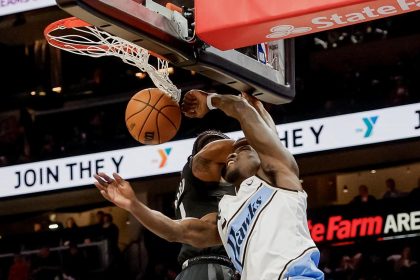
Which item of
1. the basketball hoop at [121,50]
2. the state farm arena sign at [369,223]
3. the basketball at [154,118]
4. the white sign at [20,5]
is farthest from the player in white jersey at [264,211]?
the white sign at [20,5]

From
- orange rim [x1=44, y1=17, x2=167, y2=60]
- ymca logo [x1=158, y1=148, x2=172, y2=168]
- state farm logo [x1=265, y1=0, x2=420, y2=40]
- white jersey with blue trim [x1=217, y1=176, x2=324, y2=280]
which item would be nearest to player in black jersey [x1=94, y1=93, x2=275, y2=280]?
white jersey with blue trim [x1=217, y1=176, x2=324, y2=280]

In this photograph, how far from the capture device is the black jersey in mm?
5277

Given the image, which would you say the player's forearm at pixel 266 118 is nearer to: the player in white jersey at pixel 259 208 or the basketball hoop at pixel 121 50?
the player in white jersey at pixel 259 208

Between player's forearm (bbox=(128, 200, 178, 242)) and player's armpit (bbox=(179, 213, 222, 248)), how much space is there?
2.6 inches

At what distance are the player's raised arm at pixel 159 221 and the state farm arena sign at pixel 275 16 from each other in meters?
0.85

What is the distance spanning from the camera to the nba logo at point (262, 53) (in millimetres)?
5066

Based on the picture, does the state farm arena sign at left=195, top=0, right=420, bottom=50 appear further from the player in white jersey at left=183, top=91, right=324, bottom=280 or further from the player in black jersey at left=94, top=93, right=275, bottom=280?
the player in black jersey at left=94, top=93, right=275, bottom=280

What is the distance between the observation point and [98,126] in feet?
51.5

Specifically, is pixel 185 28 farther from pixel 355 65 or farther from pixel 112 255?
pixel 355 65

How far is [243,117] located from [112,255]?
32.0ft

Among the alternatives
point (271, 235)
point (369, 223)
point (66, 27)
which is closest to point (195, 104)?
point (271, 235)

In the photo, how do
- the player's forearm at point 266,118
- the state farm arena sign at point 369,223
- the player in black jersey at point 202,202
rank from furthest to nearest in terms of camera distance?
the state farm arena sign at point 369,223, the player in black jersey at point 202,202, the player's forearm at point 266,118

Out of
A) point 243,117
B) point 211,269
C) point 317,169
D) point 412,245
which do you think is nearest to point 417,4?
point 243,117

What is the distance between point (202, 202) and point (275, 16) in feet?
4.46
